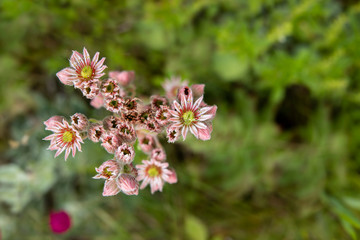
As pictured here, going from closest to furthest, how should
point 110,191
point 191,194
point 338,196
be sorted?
point 110,191 → point 338,196 → point 191,194

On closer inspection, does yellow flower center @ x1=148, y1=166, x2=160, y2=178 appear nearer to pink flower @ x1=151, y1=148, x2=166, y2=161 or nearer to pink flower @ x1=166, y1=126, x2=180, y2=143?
pink flower @ x1=151, y1=148, x2=166, y2=161

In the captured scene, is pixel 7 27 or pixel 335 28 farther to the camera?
pixel 7 27

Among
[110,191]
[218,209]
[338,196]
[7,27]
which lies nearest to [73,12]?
[7,27]

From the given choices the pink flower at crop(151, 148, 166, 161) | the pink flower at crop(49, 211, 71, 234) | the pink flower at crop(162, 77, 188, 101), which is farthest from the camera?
the pink flower at crop(49, 211, 71, 234)

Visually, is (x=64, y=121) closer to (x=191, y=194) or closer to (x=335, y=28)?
(x=191, y=194)

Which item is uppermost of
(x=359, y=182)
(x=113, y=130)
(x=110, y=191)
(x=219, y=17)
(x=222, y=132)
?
(x=219, y=17)

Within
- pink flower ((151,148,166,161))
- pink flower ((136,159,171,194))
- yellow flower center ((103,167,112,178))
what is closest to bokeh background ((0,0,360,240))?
pink flower ((136,159,171,194))

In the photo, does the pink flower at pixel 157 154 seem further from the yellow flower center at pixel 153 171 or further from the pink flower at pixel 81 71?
the pink flower at pixel 81 71
